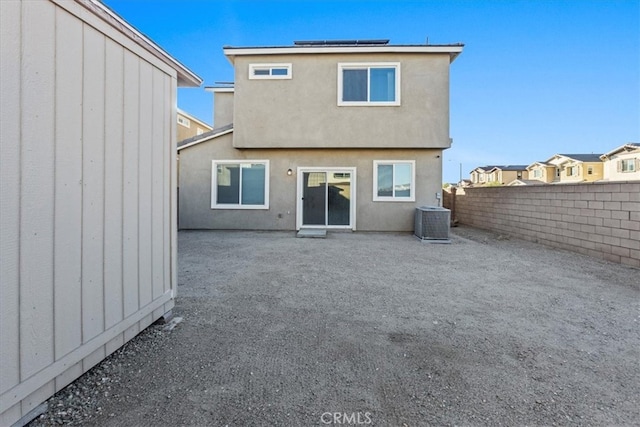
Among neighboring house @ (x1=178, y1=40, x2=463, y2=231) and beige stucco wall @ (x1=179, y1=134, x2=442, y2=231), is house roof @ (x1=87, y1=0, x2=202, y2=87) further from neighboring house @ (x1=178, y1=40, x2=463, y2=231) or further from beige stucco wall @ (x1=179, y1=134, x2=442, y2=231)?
beige stucco wall @ (x1=179, y1=134, x2=442, y2=231)

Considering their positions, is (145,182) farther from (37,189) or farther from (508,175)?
(508,175)

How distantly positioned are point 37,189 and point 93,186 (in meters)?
0.42

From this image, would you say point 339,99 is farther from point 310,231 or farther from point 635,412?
point 635,412

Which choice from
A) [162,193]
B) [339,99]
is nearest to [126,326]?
[162,193]

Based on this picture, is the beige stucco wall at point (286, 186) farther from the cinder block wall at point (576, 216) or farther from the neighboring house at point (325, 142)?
the cinder block wall at point (576, 216)

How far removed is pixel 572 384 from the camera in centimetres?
213

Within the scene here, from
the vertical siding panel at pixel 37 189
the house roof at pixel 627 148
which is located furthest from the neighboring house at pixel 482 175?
the vertical siding panel at pixel 37 189

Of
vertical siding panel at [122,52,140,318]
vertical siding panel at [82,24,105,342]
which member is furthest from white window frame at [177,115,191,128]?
vertical siding panel at [82,24,105,342]

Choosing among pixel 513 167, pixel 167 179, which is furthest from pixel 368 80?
pixel 513 167

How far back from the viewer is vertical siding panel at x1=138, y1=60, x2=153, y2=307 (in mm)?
2693

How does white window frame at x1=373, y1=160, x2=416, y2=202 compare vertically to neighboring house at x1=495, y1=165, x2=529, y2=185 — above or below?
below

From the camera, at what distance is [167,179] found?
311cm

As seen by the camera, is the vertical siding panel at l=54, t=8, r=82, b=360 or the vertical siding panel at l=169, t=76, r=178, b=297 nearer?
the vertical siding panel at l=54, t=8, r=82, b=360

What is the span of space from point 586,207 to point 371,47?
7.13m
